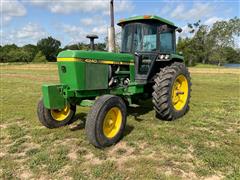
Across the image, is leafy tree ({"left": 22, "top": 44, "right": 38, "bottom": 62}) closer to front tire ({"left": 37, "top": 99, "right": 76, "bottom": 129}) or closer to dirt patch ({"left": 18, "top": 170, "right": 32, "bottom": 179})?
front tire ({"left": 37, "top": 99, "right": 76, "bottom": 129})

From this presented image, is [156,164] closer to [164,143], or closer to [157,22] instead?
[164,143]

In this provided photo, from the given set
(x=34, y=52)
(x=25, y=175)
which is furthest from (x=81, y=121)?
(x=34, y=52)

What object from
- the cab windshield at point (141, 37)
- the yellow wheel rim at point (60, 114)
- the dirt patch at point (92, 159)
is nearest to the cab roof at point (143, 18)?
the cab windshield at point (141, 37)

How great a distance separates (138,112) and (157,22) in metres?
2.36

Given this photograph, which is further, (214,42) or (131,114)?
(214,42)

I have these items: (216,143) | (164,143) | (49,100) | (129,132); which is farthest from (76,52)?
(216,143)

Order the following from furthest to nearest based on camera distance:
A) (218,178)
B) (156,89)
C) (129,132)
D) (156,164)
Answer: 1. (156,89)
2. (129,132)
3. (156,164)
4. (218,178)

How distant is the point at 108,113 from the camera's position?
439 centimetres

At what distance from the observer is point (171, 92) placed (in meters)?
5.61

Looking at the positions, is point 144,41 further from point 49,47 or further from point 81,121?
point 49,47

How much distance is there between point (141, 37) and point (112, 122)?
2.24m

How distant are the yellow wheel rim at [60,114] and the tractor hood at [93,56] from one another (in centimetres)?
123

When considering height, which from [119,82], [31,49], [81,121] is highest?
[31,49]

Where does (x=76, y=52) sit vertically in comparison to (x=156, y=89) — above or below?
above
